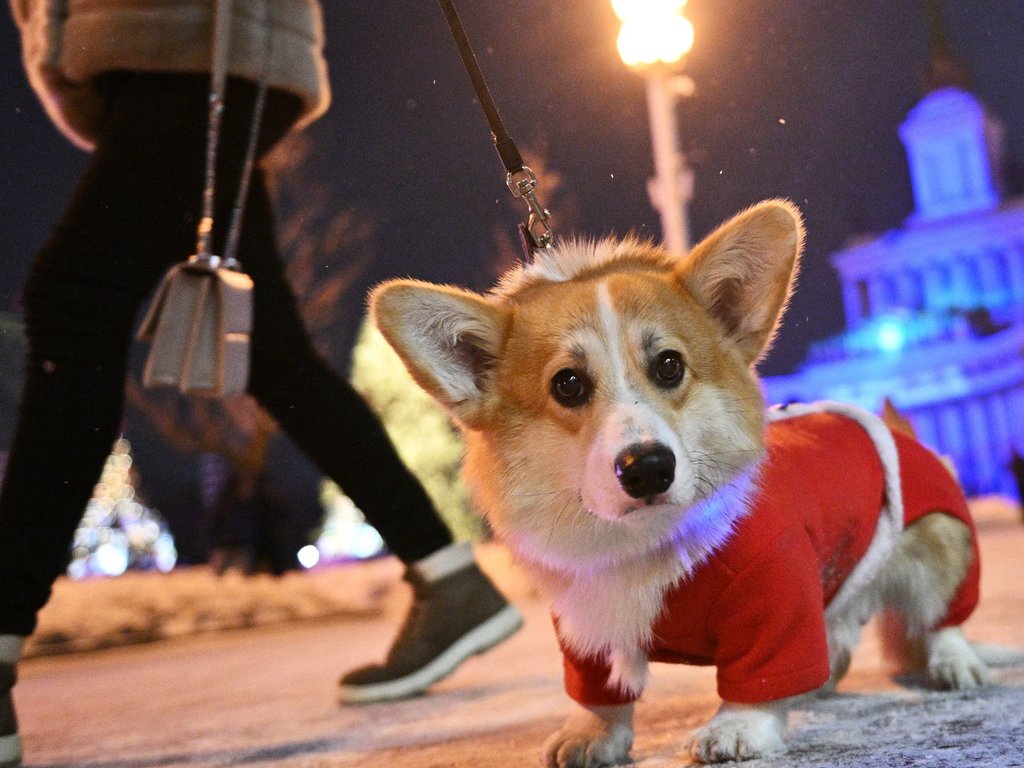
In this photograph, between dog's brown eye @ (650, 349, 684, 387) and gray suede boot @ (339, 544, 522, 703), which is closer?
dog's brown eye @ (650, 349, 684, 387)

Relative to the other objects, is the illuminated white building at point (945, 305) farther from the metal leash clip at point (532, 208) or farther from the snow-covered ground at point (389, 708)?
the metal leash clip at point (532, 208)

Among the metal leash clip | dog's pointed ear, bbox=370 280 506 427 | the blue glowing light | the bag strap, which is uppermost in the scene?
the bag strap

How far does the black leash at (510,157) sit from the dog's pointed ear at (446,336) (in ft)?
0.53

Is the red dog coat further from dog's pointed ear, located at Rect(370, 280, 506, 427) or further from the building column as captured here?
the building column

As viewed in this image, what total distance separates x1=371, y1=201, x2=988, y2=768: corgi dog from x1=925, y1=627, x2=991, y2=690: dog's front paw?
308mm

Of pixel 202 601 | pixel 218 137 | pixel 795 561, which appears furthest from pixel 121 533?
pixel 795 561

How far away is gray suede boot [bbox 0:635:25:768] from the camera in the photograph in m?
1.48

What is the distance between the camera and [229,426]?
23.2 ft

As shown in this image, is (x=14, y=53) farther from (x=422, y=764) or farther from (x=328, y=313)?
(x=328, y=313)

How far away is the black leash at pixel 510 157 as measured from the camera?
1345 mm

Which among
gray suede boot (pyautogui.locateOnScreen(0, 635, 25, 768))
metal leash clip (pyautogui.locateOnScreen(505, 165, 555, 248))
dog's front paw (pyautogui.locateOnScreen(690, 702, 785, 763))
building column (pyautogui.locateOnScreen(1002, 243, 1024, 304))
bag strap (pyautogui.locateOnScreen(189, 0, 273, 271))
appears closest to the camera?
dog's front paw (pyautogui.locateOnScreen(690, 702, 785, 763))

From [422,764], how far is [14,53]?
1680mm

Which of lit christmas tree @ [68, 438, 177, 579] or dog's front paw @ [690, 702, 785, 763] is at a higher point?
dog's front paw @ [690, 702, 785, 763]

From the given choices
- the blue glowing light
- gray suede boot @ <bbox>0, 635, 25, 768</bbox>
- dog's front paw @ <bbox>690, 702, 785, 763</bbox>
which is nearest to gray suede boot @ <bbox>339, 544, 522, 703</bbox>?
gray suede boot @ <bbox>0, 635, 25, 768</bbox>
